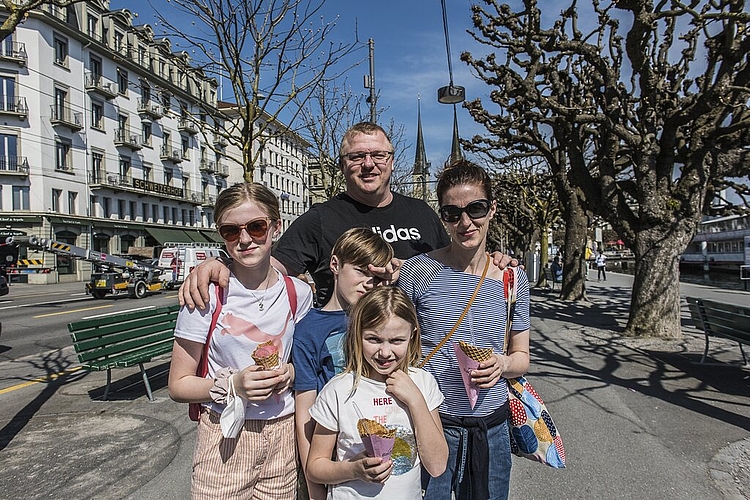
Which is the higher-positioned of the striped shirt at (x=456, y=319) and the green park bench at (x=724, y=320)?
the striped shirt at (x=456, y=319)

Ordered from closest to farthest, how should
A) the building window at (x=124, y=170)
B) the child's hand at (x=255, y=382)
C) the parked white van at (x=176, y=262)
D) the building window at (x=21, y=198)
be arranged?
1. the child's hand at (x=255, y=382)
2. the parked white van at (x=176, y=262)
3. the building window at (x=21, y=198)
4. the building window at (x=124, y=170)

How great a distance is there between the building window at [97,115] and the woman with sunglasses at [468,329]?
138 feet

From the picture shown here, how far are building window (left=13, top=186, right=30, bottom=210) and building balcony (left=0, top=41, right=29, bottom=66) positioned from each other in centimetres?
787

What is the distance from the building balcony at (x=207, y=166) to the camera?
52625mm

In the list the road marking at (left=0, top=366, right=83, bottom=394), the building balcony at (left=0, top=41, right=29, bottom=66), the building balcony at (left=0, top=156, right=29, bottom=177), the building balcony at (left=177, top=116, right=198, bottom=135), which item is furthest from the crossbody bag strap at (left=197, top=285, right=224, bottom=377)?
the building balcony at (left=177, top=116, right=198, bottom=135)

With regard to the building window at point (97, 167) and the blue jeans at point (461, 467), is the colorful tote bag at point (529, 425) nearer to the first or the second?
the blue jeans at point (461, 467)

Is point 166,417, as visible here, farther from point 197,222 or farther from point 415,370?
point 197,222

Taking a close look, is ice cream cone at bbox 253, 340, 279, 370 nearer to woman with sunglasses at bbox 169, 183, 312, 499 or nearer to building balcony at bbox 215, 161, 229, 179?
woman with sunglasses at bbox 169, 183, 312, 499

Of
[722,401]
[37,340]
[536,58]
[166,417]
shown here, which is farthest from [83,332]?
[536,58]

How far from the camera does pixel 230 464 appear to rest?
79.1 inches

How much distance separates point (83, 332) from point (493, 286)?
210 inches

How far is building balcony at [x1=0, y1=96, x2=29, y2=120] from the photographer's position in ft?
102

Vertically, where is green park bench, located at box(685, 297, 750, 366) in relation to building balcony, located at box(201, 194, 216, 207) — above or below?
below

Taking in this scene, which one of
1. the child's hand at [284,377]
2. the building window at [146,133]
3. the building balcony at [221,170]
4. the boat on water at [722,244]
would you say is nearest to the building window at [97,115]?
the building window at [146,133]
